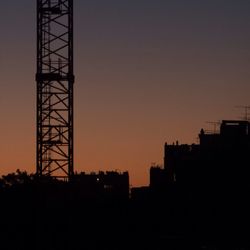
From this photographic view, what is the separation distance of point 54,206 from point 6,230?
27.0 ft

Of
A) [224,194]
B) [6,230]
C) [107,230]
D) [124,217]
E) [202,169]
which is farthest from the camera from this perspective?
[202,169]

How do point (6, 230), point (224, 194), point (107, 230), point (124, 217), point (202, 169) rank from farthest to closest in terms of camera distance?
point (202, 169), point (224, 194), point (124, 217), point (107, 230), point (6, 230)

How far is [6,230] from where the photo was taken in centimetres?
4944

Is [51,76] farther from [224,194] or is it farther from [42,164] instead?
[224,194]

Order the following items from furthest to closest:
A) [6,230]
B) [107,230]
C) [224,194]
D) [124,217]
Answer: [224,194], [124,217], [107,230], [6,230]

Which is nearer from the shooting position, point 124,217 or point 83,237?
point 83,237

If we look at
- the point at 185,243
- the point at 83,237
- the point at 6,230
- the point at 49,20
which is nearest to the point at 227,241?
the point at 185,243

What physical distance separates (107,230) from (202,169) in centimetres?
2392

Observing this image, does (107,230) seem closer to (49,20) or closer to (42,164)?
(42,164)

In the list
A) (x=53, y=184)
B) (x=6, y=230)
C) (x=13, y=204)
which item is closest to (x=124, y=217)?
(x=53, y=184)

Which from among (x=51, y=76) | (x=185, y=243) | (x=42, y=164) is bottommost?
(x=185, y=243)

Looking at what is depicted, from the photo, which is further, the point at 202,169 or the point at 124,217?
the point at 202,169

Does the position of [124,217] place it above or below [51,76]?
below

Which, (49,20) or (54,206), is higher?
(49,20)
